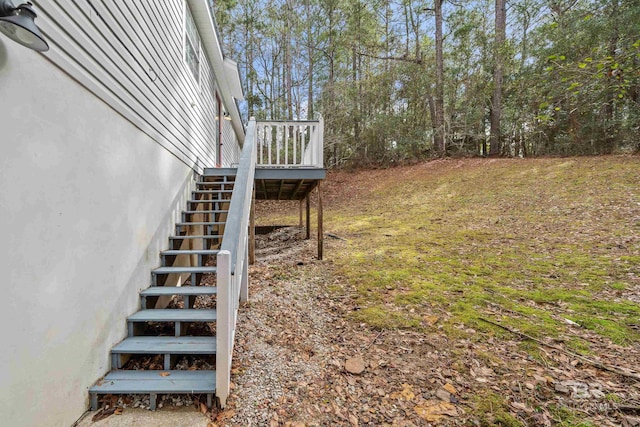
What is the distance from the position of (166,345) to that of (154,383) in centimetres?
40

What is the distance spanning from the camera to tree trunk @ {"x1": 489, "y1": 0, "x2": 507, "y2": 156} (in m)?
13.4

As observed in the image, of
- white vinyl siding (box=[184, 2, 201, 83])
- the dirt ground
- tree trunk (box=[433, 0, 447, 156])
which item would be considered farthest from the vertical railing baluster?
tree trunk (box=[433, 0, 447, 156])

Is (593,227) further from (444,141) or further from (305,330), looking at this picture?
(444,141)

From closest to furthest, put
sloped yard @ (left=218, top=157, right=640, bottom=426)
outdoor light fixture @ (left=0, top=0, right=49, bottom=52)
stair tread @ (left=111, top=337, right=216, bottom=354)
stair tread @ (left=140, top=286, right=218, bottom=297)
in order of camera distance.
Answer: outdoor light fixture @ (left=0, top=0, right=49, bottom=52) → sloped yard @ (left=218, top=157, right=640, bottom=426) → stair tread @ (left=111, top=337, right=216, bottom=354) → stair tread @ (left=140, top=286, right=218, bottom=297)

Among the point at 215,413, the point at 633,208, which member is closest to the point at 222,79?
the point at 215,413

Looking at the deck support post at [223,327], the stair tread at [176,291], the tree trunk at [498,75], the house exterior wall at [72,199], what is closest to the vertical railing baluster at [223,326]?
the deck support post at [223,327]

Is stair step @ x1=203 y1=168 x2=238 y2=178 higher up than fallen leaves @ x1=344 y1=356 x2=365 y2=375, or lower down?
higher up

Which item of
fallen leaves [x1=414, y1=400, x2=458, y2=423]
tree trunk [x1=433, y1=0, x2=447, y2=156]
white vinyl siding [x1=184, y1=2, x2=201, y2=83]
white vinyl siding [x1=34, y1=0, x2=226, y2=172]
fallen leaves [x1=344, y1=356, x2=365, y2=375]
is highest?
tree trunk [x1=433, y1=0, x2=447, y2=156]

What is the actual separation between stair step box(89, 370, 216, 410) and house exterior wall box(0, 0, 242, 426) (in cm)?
10

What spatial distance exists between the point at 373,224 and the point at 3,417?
840 centimetres

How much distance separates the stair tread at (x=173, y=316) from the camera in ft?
9.60

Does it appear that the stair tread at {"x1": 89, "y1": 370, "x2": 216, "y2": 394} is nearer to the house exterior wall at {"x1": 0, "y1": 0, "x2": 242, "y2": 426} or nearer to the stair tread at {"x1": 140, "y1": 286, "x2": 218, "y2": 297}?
the house exterior wall at {"x1": 0, "y1": 0, "x2": 242, "y2": 426}

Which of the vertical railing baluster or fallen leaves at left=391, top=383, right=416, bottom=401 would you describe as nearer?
the vertical railing baluster

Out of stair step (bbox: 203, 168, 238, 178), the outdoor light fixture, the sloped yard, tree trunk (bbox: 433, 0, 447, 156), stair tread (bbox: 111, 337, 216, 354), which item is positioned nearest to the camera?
the outdoor light fixture
